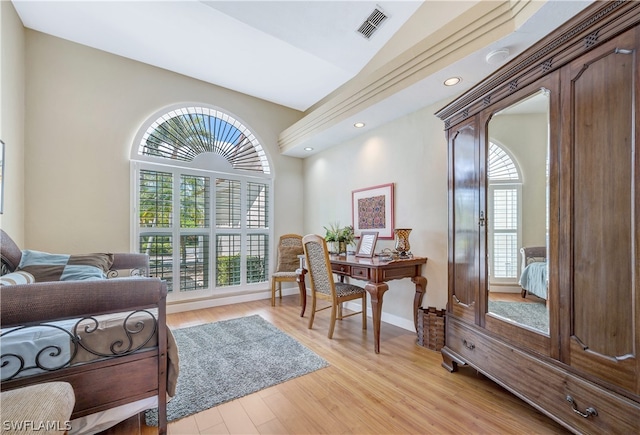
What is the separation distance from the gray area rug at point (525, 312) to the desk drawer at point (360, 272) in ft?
3.48

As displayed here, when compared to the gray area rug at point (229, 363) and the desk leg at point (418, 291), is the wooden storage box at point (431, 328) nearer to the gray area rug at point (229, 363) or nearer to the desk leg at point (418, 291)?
the desk leg at point (418, 291)

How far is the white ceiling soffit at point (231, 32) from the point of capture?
2.54 metres

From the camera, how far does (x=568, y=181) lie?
1308mm

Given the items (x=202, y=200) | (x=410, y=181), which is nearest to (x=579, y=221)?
(x=410, y=181)

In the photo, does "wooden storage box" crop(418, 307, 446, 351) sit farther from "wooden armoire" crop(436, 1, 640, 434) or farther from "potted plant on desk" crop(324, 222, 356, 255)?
"potted plant on desk" crop(324, 222, 356, 255)

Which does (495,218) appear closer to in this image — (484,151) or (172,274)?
(484,151)

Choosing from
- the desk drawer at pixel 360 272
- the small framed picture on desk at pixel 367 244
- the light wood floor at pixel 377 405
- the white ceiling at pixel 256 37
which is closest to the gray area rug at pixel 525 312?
the light wood floor at pixel 377 405

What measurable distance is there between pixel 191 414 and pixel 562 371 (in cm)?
207

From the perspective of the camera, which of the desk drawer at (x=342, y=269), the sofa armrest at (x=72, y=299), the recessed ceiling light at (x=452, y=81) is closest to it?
the sofa armrest at (x=72, y=299)

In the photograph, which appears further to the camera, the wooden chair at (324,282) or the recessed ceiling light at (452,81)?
the wooden chair at (324,282)

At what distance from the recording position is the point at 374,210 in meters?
3.47

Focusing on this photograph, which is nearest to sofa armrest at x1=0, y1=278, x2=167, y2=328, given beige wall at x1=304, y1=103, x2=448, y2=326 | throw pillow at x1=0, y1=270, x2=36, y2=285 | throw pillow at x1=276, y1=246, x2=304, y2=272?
throw pillow at x1=0, y1=270, x2=36, y2=285

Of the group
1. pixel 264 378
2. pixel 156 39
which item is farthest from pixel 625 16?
pixel 156 39

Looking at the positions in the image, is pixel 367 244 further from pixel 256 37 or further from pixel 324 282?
pixel 256 37
